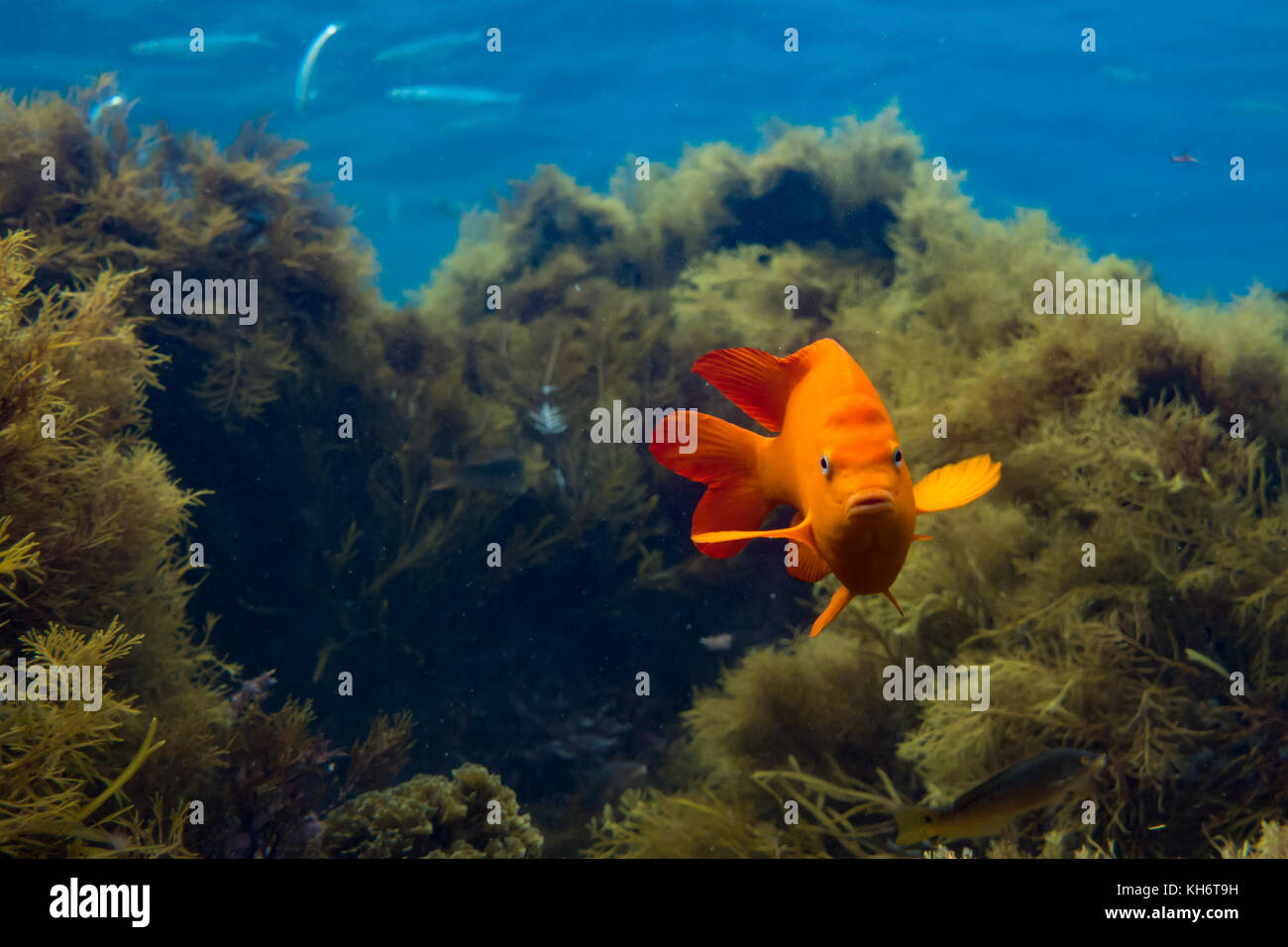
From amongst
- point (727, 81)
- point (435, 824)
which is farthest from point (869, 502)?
point (727, 81)

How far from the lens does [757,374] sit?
1989mm

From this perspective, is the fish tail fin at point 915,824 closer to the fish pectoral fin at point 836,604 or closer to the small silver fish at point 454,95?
the fish pectoral fin at point 836,604

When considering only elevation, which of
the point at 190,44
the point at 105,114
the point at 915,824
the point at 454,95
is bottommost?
the point at 915,824

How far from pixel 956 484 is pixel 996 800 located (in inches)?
57.1

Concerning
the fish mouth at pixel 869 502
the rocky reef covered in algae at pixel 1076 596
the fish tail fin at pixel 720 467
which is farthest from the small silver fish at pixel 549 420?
the fish mouth at pixel 869 502

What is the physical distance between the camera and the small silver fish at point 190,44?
22.3 m

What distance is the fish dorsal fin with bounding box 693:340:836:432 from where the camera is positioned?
195 cm

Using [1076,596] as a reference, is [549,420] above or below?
above

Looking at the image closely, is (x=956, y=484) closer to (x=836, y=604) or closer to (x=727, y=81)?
(x=836, y=604)

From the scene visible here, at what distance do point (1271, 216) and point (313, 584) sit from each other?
165ft

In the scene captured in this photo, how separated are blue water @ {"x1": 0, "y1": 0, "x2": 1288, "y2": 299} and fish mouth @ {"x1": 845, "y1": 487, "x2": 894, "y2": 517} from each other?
17196 mm
